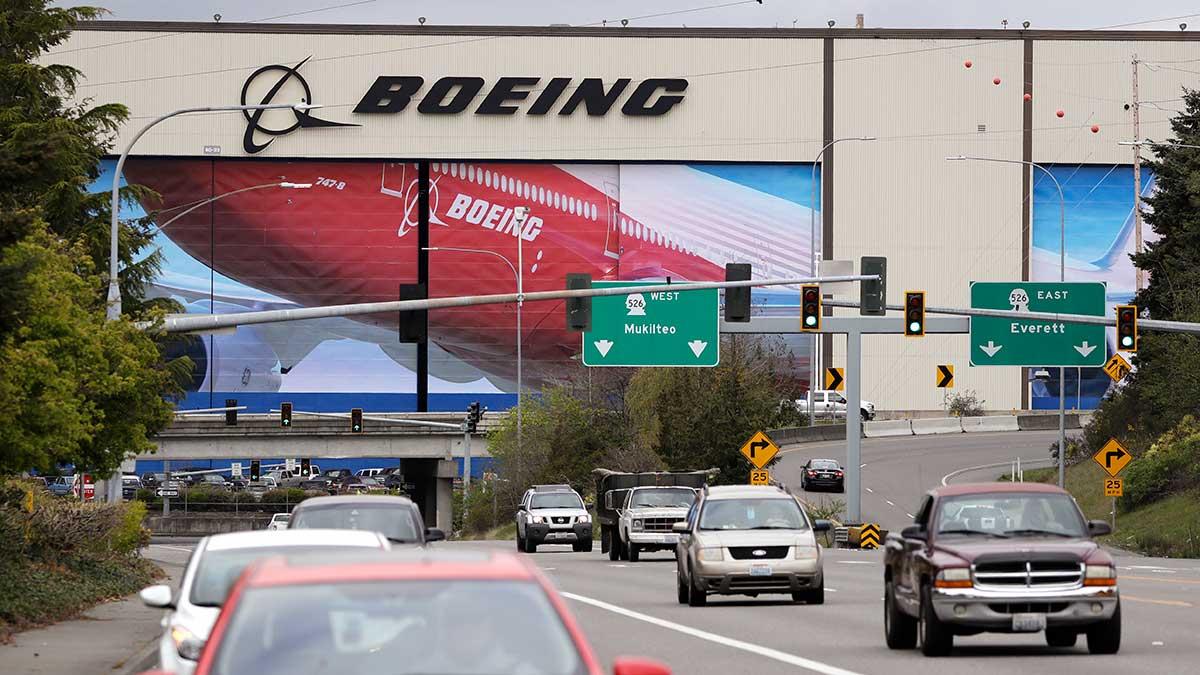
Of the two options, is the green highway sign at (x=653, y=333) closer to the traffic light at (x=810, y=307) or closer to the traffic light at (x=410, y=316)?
the traffic light at (x=810, y=307)

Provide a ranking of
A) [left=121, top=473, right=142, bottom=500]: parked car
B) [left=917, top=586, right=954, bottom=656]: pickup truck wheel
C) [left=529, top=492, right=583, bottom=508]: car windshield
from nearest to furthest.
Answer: [left=917, top=586, right=954, bottom=656]: pickup truck wheel < [left=529, top=492, right=583, bottom=508]: car windshield < [left=121, top=473, right=142, bottom=500]: parked car

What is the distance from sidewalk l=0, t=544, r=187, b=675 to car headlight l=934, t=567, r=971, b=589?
786 cm

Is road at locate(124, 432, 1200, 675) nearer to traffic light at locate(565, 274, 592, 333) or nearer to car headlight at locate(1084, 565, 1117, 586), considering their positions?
car headlight at locate(1084, 565, 1117, 586)

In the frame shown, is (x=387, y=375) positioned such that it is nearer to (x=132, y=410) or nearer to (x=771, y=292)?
(x=771, y=292)

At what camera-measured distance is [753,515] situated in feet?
88.4

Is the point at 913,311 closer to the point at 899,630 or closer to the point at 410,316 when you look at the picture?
the point at 410,316

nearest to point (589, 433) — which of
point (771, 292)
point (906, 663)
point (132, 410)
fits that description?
point (771, 292)

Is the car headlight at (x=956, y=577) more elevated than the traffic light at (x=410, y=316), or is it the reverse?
the traffic light at (x=410, y=316)

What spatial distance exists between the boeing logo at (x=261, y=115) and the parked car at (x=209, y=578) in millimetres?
96030

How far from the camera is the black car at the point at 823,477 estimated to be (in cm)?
7469

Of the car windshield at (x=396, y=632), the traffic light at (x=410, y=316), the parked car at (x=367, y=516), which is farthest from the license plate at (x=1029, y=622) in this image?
the traffic light at (x=410, y=316)

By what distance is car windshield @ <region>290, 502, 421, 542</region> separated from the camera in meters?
20.4

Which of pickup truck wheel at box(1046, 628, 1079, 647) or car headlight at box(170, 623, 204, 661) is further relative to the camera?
pickup truck wheel at box(1046, 628, 1079, 647)

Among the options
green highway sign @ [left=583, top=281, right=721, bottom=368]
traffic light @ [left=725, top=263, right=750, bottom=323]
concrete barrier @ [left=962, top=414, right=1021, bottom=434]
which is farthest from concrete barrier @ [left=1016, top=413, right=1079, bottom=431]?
traffic light @ [left=725, top=263, right=750, bottom=323]
